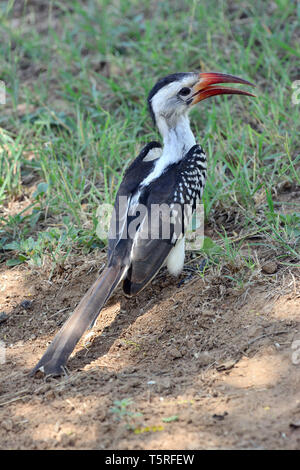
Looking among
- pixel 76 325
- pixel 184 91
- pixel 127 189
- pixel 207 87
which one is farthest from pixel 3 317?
pixel 207 87

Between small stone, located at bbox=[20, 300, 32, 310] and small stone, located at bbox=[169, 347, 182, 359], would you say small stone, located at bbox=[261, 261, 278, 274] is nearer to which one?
small stone, located at bbox=[169, 347, 182, 359]

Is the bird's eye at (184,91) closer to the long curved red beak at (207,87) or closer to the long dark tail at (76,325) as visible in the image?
the long curved red beak at (207,87)

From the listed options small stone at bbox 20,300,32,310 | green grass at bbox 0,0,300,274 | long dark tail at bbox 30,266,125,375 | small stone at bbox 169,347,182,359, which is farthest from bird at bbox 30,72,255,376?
small stone at bbox 20,300,32,310

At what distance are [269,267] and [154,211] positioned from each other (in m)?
0.76

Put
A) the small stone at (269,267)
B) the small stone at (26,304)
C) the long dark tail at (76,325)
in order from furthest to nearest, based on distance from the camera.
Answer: the small stone at (26,304), the small stone at (269,267), the long dark tail at (76,325)

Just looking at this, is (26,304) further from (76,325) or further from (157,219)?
(157,219)

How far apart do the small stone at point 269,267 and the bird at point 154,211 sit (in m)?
0.54

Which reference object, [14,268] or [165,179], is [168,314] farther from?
[14,268]

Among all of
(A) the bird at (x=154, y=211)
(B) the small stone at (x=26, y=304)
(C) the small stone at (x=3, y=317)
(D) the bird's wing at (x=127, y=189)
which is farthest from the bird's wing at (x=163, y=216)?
(C) the small stone at (x=3, y=317)

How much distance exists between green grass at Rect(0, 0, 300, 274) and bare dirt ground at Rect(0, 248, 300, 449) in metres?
0.29

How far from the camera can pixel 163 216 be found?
3746 millimetres

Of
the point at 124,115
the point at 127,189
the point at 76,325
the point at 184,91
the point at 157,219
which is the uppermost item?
the point at 184,91

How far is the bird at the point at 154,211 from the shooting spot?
3373 mm

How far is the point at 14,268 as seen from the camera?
4.23 m
